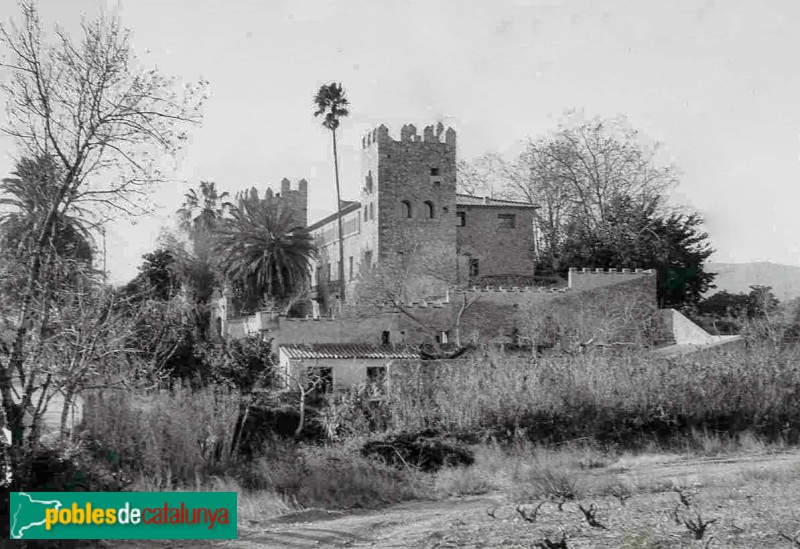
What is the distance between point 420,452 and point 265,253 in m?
20.2

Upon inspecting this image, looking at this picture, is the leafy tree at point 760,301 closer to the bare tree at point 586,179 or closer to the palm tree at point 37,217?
the bare tree at point 586,179

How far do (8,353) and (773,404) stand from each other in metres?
18.0

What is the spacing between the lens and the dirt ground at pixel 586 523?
9.60m

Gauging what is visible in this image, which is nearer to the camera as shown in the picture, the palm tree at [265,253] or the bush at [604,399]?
the bush at [604,399]

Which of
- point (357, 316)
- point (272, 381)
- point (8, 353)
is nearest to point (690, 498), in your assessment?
point (8, 353)

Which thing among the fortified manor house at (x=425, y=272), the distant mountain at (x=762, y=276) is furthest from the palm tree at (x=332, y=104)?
the distant mountain at (x=762, y=276)

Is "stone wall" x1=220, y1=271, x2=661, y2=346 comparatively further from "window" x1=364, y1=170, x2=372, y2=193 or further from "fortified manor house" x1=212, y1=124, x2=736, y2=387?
"window" x1=364, y1=170, x2=372, y2=193

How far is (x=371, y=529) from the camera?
12.4 m

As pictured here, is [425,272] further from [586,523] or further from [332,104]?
[586,523]

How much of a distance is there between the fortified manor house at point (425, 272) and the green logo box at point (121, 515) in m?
17.7

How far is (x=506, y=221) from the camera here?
42031 mm

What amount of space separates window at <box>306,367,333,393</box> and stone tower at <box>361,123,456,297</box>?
38.0ft

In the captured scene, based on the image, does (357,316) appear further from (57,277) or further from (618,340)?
(57,277)

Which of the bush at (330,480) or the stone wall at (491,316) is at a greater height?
Result: the stone wall at (491,316)
